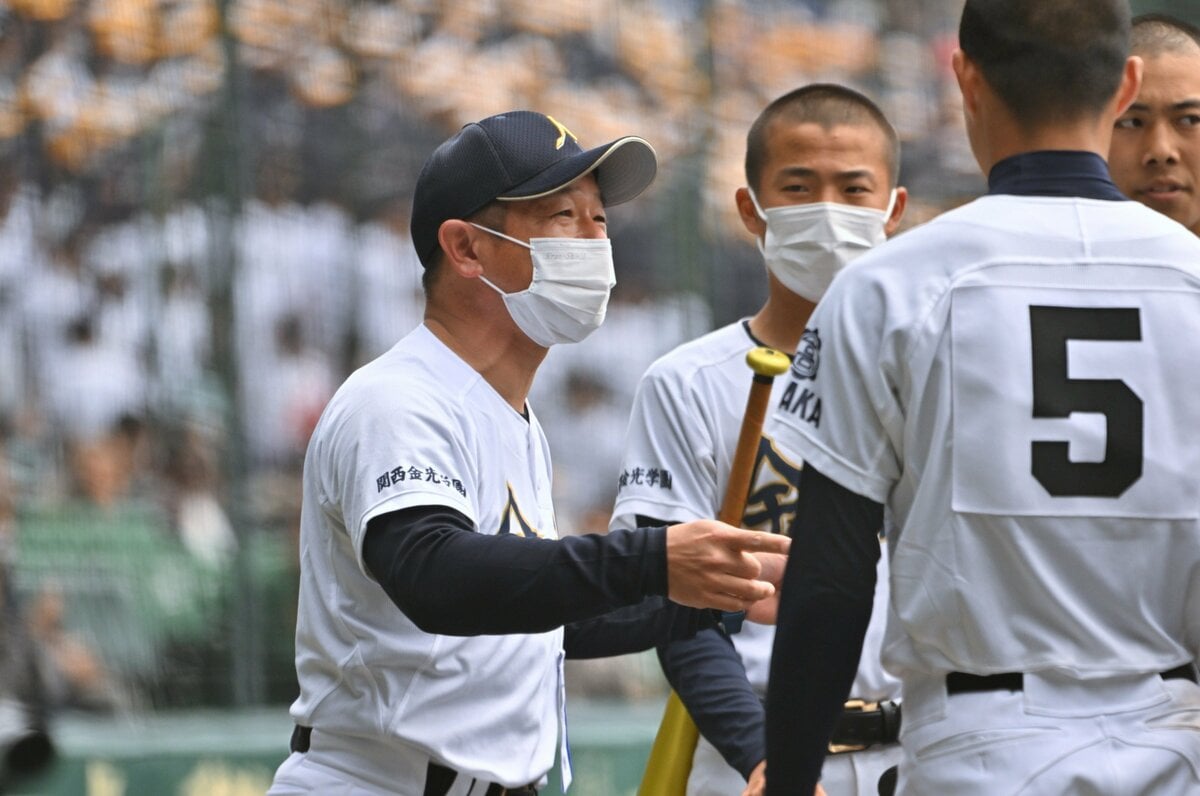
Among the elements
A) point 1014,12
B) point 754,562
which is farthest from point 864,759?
point 1014,12

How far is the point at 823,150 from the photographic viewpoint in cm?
417

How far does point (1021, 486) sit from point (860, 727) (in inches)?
54.5

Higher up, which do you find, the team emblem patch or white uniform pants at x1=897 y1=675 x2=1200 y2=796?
the team emblem patch

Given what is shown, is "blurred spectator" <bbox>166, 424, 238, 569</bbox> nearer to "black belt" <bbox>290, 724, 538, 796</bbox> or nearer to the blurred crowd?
the blurred crowd

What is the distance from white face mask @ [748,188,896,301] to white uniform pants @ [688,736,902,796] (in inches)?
40.5

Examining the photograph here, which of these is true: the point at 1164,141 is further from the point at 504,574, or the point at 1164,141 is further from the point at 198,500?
the point at 198,500

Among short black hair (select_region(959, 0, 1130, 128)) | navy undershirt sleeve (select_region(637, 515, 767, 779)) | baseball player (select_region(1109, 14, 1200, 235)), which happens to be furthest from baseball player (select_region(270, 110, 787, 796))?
baseball player (select_region(1109, 14, 1200, 235))

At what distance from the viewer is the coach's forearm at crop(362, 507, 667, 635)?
2.99 metres

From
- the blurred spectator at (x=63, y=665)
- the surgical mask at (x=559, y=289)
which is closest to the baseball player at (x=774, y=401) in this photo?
the surgical mask at (x=559, y=289)

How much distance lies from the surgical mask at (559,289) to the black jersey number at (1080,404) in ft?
4.16

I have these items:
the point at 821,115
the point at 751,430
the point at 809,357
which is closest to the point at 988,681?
the point at 809,357

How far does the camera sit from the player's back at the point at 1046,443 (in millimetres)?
2520

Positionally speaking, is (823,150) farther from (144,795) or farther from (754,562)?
(144,795)

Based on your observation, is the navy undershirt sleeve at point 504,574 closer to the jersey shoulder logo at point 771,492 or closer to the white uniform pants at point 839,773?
the jersey shoulder logo at point 771,492
